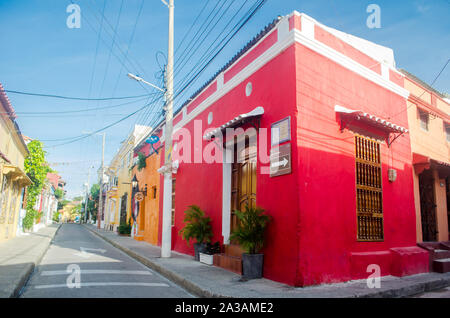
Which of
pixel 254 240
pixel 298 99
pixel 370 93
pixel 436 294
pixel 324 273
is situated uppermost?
pixel 370 93

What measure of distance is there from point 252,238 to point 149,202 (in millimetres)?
10872

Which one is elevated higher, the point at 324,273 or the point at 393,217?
the point at 393,217

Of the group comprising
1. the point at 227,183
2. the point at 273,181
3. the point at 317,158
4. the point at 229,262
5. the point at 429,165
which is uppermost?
the point at 429,165

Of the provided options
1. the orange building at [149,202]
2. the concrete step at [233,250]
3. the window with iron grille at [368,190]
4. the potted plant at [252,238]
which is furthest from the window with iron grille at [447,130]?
the orange building at [149,202]

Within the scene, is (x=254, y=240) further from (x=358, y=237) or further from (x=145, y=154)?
(x=145, y=154)

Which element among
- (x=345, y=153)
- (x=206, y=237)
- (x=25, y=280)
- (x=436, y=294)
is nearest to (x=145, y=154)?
(x=206, y=237)

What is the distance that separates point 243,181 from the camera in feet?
29.3

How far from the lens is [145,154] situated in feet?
61.6

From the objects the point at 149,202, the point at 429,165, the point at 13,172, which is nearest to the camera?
the point at 429,165

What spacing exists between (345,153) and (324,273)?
2706 millimetres

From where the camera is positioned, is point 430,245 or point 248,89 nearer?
point 248,89

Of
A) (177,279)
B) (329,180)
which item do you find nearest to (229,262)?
(177,279)

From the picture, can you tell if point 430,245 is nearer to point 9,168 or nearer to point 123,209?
point 9,168
